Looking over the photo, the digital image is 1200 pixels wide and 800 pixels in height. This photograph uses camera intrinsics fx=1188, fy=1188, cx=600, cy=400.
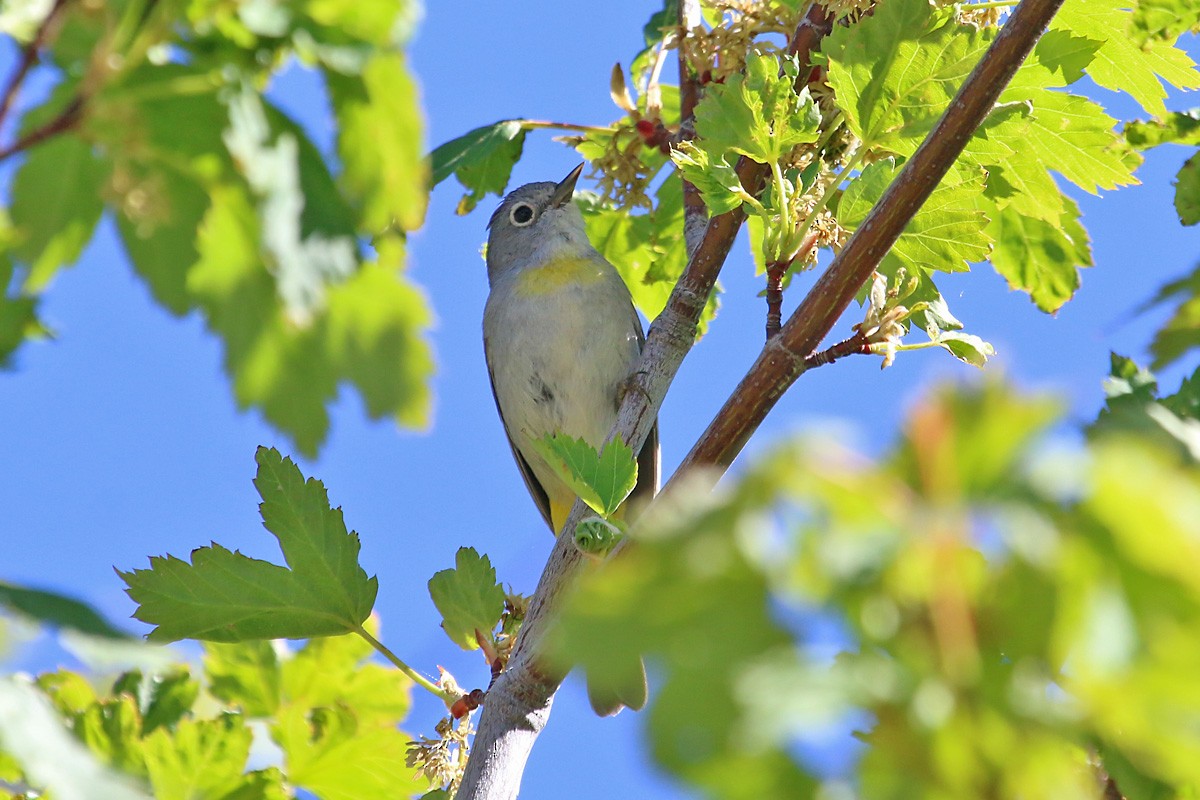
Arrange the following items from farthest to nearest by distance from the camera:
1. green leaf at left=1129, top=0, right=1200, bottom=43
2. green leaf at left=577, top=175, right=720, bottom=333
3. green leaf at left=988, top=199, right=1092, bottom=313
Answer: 1. green leaf at left=577, top=175, right=720, bottom=333
2. green leaf at left=988, top=199, right=1092, bottom=313
3. green leaf at left=1129, top=0, right=1200, bottom=43

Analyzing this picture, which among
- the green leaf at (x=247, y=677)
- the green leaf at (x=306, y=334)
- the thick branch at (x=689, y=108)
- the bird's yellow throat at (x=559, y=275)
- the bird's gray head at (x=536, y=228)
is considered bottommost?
the green leaf at (x=306, y=334)

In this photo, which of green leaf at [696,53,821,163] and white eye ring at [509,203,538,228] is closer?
green leaf at [696,53,821,163]

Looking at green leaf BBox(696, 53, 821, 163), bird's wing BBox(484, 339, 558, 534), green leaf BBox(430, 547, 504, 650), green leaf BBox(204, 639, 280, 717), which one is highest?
bird's wing BBox(484, 339, 558, 534)

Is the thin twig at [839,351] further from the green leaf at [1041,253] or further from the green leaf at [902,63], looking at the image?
the green leaf at [1041,253]

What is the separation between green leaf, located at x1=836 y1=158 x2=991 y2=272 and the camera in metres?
2.60

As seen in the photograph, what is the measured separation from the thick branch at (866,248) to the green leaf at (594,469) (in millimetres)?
203

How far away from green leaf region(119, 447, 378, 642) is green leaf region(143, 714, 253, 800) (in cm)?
35

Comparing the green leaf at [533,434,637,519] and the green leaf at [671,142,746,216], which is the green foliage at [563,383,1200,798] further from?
the green leaf at [671,142,746,216]

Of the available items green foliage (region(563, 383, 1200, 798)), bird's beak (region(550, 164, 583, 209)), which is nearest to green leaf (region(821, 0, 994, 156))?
green foliage (region(563, 383, 1200, 798))

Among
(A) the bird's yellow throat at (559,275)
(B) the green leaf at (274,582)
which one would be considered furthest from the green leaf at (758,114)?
(A) the bird's yellow throat at (559,275)

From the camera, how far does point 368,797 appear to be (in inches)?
112

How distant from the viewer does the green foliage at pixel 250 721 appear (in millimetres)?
2256

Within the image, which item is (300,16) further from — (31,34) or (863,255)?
(863,255)

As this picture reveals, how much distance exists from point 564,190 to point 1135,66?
4.30 meters
